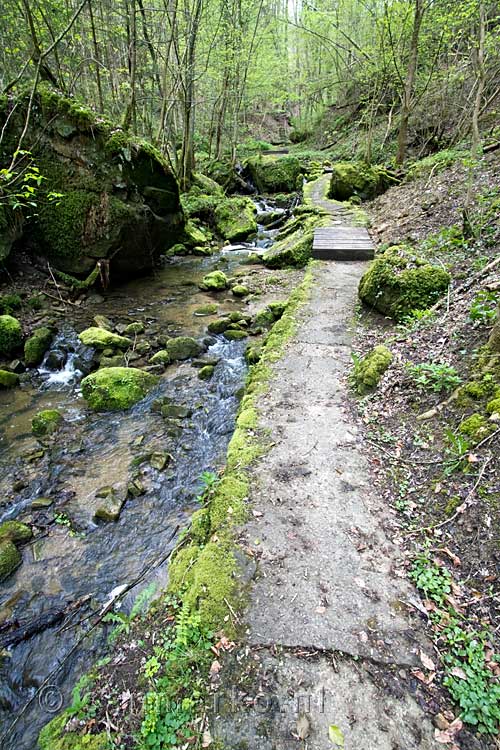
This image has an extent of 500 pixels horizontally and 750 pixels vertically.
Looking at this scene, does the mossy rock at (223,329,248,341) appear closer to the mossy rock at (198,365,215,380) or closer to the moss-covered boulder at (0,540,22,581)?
the mossy rock at (198,365,215,380)

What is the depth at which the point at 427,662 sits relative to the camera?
213cm

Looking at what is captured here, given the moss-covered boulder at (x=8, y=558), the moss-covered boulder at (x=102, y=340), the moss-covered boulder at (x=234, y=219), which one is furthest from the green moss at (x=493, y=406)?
the moss-covered boulder at (x=234, y=219)

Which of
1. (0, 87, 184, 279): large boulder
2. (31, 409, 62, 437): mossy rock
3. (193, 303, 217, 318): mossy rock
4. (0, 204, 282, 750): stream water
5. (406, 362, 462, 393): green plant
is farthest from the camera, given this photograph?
(193, 303, 217, 318): mossy rock

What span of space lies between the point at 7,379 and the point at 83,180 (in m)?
5.07

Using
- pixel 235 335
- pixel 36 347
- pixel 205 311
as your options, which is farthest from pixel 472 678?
pixel 205 311

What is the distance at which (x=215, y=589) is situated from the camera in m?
2.54

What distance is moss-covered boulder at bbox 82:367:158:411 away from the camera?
20.0 feet

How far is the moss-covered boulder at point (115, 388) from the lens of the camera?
20.0 feet

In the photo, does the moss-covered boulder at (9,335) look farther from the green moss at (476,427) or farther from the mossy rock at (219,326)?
the green moss at (476,427)

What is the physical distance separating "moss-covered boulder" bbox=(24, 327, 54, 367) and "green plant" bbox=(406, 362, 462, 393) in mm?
6258

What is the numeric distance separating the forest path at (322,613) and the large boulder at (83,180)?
7472 mm

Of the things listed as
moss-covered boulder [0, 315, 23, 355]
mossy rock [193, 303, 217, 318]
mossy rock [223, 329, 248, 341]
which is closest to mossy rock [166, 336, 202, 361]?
mossy rock [223, 329, 248, 341]

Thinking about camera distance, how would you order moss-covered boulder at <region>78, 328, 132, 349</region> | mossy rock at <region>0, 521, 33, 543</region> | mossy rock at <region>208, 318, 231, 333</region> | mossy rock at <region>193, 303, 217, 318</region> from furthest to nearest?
mossy rock at <region>193, 303, 217, 318</region>, mossy rock at <region>208, 318, 231, 333</region>, moss-covered boulder at <region>78, 328, 132, 349</region>, mossy rock at <region>0, 521, 33, 543</region>
